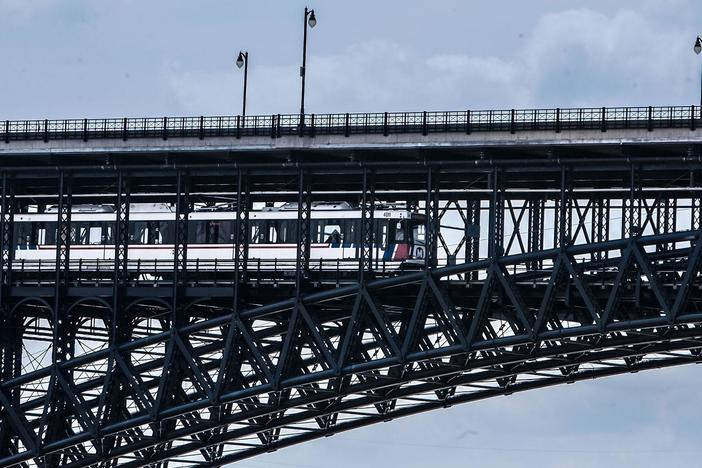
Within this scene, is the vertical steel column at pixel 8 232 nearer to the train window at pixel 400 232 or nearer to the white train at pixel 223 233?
the white train at pixel 223 233

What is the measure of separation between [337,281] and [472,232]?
226 inches

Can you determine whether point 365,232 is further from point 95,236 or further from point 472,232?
point 95,236

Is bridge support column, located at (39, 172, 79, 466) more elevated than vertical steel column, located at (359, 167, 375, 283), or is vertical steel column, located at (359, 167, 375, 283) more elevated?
vertical steel column, located at (359, 167, 375, 283)

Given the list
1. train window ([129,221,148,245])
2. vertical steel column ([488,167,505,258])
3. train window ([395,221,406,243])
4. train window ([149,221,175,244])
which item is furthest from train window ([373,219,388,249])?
train window ([129,221,148,245])

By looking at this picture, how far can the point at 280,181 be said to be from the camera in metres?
79.9

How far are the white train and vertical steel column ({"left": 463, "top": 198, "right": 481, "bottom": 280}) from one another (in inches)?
82.1

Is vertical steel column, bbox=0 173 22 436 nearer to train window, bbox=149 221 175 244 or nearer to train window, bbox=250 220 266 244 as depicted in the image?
train window, bbox=149 221 175 244

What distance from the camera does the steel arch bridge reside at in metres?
71.4

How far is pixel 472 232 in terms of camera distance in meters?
74.6

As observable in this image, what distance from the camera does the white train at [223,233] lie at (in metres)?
78.0

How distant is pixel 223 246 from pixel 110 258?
4912 millimetres

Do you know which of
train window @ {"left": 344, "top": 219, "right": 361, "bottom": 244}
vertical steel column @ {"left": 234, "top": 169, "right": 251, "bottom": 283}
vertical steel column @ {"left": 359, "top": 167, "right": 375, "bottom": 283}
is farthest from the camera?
train window @ {"left": 344, "top": 219, "right": 361, "bottom": 244}

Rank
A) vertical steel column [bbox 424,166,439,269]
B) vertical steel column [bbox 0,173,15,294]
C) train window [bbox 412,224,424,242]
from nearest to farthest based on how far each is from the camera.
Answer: vertical steel column [bbox 424,166,439,269] → train window [bbox 412,224,424,242] → vertical steel column [bbox 0,173,15,294]

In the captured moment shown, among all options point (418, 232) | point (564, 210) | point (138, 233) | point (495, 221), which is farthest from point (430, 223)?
point (138, 233)
